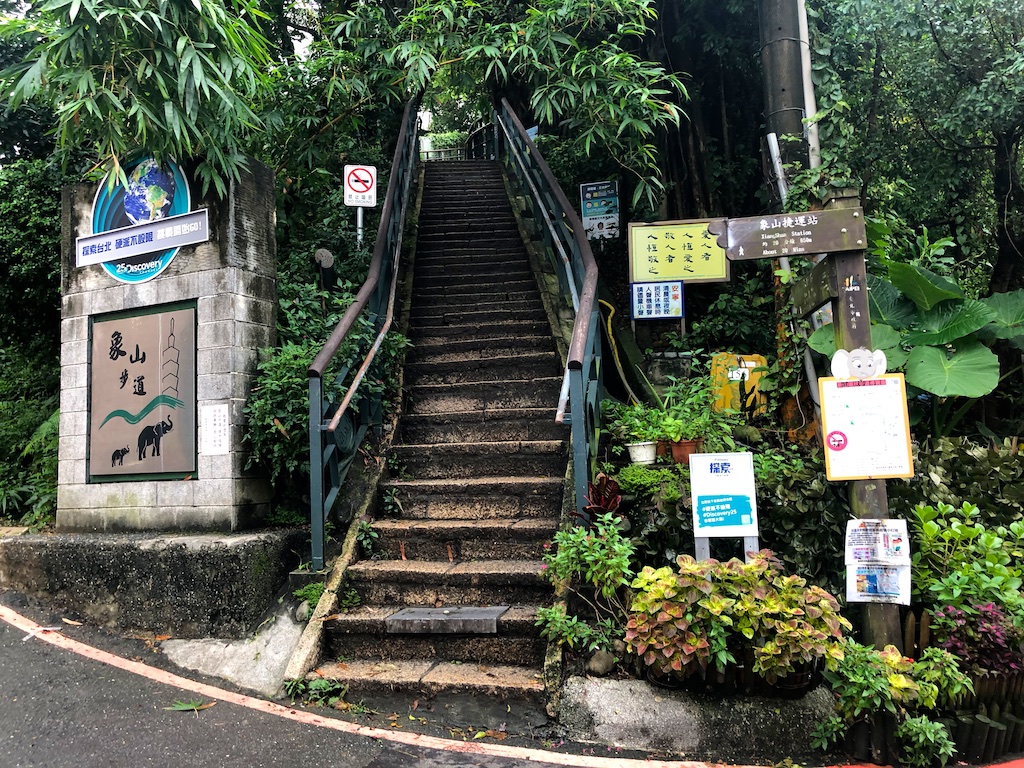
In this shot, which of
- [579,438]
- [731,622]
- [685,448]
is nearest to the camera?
[731,622]

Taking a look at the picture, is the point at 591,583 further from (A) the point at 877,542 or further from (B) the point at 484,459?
(B) the point at 484,459

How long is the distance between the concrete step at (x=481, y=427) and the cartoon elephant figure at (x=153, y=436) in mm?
1744

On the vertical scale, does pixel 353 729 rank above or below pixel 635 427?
below

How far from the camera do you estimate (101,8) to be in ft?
13.6

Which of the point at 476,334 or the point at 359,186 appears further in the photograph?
the point at 359,186

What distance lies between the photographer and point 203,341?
5.05m

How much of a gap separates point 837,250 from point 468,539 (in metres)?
2.90

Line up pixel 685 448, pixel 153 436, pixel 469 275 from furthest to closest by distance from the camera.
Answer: pixel 469 275
pixel 153 436
pixel 685 448

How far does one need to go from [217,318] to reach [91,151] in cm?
378

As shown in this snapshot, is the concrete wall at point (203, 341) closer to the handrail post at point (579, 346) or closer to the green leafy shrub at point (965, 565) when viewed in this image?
the handrail post at point (579, 346)

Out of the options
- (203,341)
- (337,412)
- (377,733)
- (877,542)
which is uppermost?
(203,341)

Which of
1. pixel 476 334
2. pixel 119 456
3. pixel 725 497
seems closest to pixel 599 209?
pixel 476 334

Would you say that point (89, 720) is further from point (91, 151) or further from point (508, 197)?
point (508, 197)

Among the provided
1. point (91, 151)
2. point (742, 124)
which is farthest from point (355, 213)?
point (742, 124)
